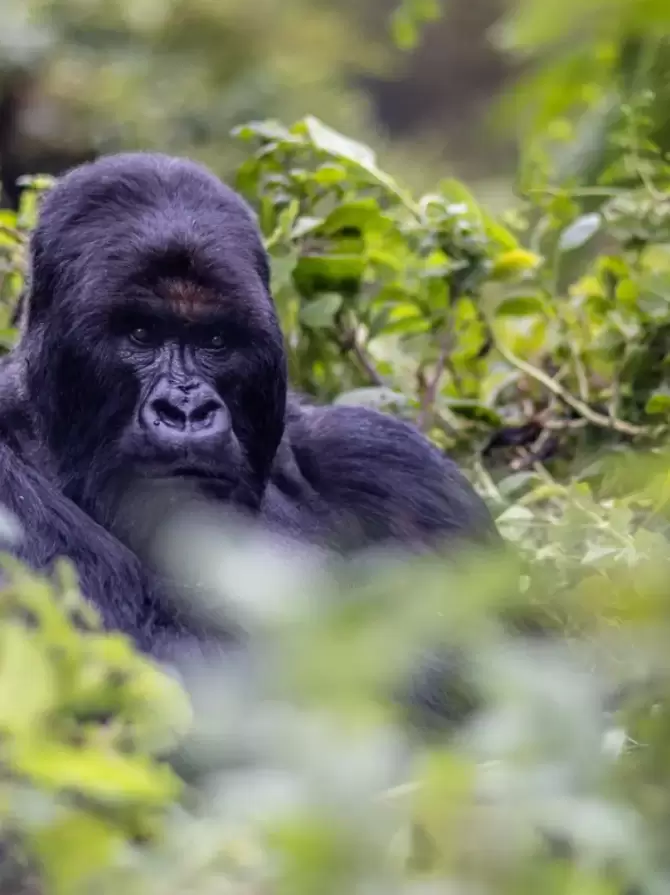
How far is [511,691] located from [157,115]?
6.89 meters

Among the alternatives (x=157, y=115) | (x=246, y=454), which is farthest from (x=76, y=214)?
(x=157, y=115)

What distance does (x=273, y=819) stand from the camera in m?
0.71

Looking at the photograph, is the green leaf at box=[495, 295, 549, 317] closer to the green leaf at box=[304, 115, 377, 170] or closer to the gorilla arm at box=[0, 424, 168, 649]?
the green leaf at box=[304, 115, 377, 170]

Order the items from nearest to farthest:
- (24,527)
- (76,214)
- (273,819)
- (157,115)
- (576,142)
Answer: (273,819) < (24,527) < (76,214) < (576,142) < (157,115)

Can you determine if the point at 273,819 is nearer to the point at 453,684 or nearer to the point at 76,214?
the point at 453,684

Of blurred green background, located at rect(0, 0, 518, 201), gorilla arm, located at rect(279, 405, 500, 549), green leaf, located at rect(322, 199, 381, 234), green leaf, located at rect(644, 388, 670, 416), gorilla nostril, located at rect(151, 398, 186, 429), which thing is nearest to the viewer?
gorilla nostril, located at rect(151, 398, 186, 429)

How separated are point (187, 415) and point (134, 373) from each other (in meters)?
0.14

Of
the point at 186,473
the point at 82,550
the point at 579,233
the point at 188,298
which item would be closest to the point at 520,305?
A: the point at 579,233

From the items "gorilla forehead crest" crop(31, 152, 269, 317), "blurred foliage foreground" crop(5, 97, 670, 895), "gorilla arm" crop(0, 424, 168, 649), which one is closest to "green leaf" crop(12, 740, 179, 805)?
"blurred foliage foreground" crop(5, 97, 670, 895)

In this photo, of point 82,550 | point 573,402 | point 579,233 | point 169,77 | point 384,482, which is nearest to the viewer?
point 82,550

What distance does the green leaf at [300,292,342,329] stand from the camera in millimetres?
3160

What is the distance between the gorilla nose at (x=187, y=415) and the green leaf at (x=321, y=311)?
88 centimetres

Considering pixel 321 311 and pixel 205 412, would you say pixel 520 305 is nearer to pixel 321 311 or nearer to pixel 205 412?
pixel 321 311

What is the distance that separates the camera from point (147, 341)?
7.83 ft
